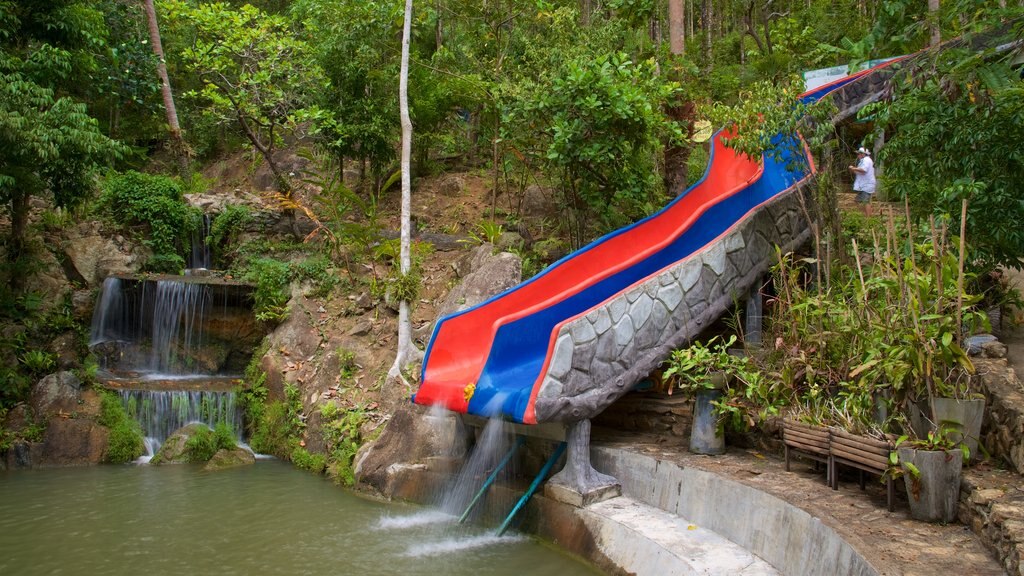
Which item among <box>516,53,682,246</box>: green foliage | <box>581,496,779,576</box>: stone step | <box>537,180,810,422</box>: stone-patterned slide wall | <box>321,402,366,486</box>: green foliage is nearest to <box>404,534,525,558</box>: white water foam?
<box>581,496,779,576</box>: stone step

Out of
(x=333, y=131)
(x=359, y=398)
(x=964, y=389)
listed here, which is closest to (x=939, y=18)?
(x=964, y=389)

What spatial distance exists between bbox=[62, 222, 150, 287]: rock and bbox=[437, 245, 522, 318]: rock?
5.87 meters

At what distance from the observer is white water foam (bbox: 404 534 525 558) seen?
6.14 m

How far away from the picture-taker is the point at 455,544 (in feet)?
20.9

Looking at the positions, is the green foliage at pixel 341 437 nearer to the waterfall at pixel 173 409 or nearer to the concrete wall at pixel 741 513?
the waterfall at pixel 173 409

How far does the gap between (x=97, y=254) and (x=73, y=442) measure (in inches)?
161

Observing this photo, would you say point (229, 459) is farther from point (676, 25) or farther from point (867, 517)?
point (676, 25)

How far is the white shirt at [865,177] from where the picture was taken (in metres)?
11.5

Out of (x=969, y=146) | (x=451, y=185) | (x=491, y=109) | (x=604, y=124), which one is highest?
(x=491, y=109)

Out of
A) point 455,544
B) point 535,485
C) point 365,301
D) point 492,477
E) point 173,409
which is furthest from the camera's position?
point 365,301

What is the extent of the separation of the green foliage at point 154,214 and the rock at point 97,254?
283 mm

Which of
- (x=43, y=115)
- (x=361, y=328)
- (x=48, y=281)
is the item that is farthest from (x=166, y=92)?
(x=361, y=328)

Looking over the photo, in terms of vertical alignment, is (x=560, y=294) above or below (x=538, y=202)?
below

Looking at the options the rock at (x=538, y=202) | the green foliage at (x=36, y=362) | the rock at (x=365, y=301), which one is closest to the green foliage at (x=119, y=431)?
the green foliage at (x=36, y=362)
